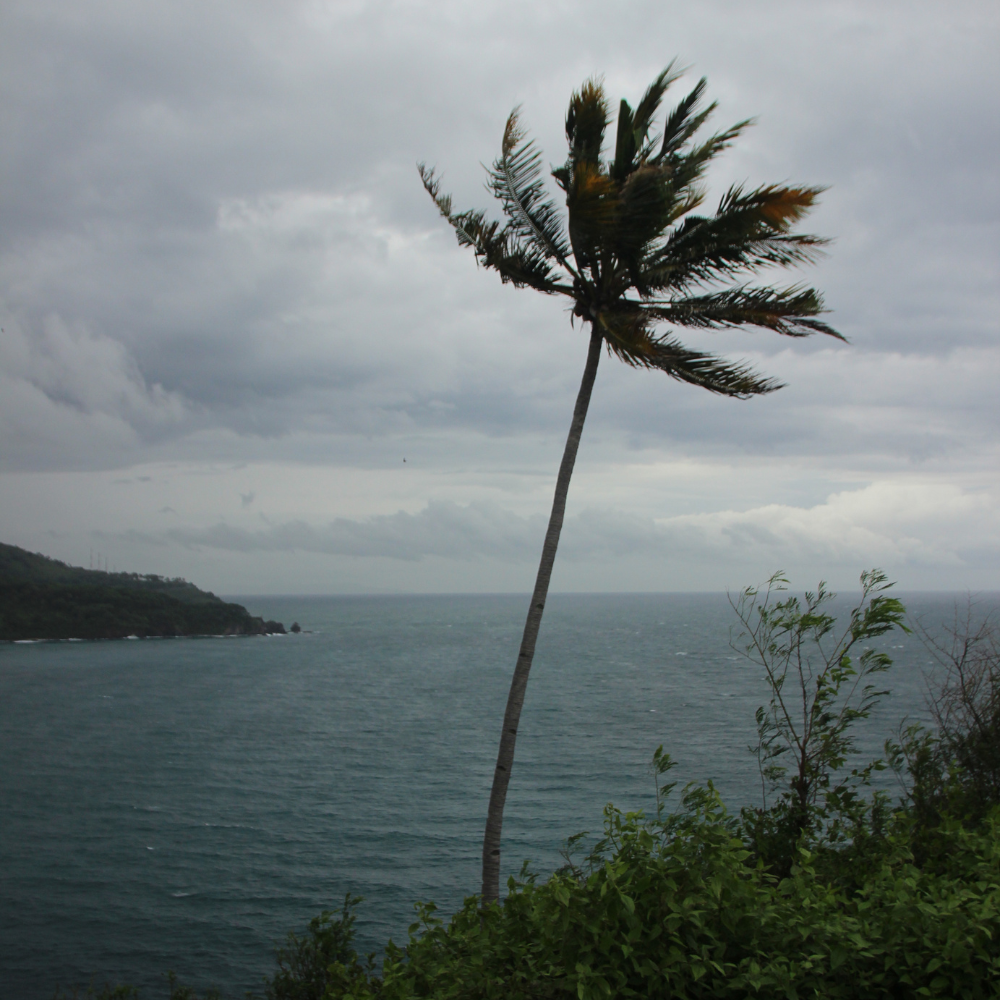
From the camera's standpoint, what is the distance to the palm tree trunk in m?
9.75

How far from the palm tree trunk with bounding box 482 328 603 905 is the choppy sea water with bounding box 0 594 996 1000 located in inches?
653

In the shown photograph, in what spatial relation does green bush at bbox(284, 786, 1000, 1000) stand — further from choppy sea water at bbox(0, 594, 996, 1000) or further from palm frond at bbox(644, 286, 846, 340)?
choppy sea water at bbox(0, 594, 996, 1000)

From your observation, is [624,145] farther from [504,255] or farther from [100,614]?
[100,614]

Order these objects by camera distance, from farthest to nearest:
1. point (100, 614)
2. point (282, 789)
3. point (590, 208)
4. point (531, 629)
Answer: point (100, 614) < point (282, 789) < point (531, 629) < point (590, 208)

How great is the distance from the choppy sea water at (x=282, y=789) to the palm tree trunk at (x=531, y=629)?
54.4 feet

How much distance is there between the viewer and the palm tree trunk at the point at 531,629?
32.0 feet

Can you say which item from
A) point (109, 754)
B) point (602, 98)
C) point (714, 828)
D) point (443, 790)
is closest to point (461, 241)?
point (602, 98)

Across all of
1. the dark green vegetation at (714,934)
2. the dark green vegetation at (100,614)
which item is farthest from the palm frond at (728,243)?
the dark green vegetation at (100,614)

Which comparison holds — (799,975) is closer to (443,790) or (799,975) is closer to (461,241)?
(461,241)

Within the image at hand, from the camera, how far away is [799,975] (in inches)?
189

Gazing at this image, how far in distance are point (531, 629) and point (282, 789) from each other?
3689 centimetres

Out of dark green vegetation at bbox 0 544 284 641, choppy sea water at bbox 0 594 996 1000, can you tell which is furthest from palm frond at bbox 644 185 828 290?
dark green vegetation at bbox 0 544 284 641

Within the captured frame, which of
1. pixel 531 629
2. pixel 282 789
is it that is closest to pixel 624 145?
pixel 531 629

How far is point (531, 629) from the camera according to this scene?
10.3 metres
